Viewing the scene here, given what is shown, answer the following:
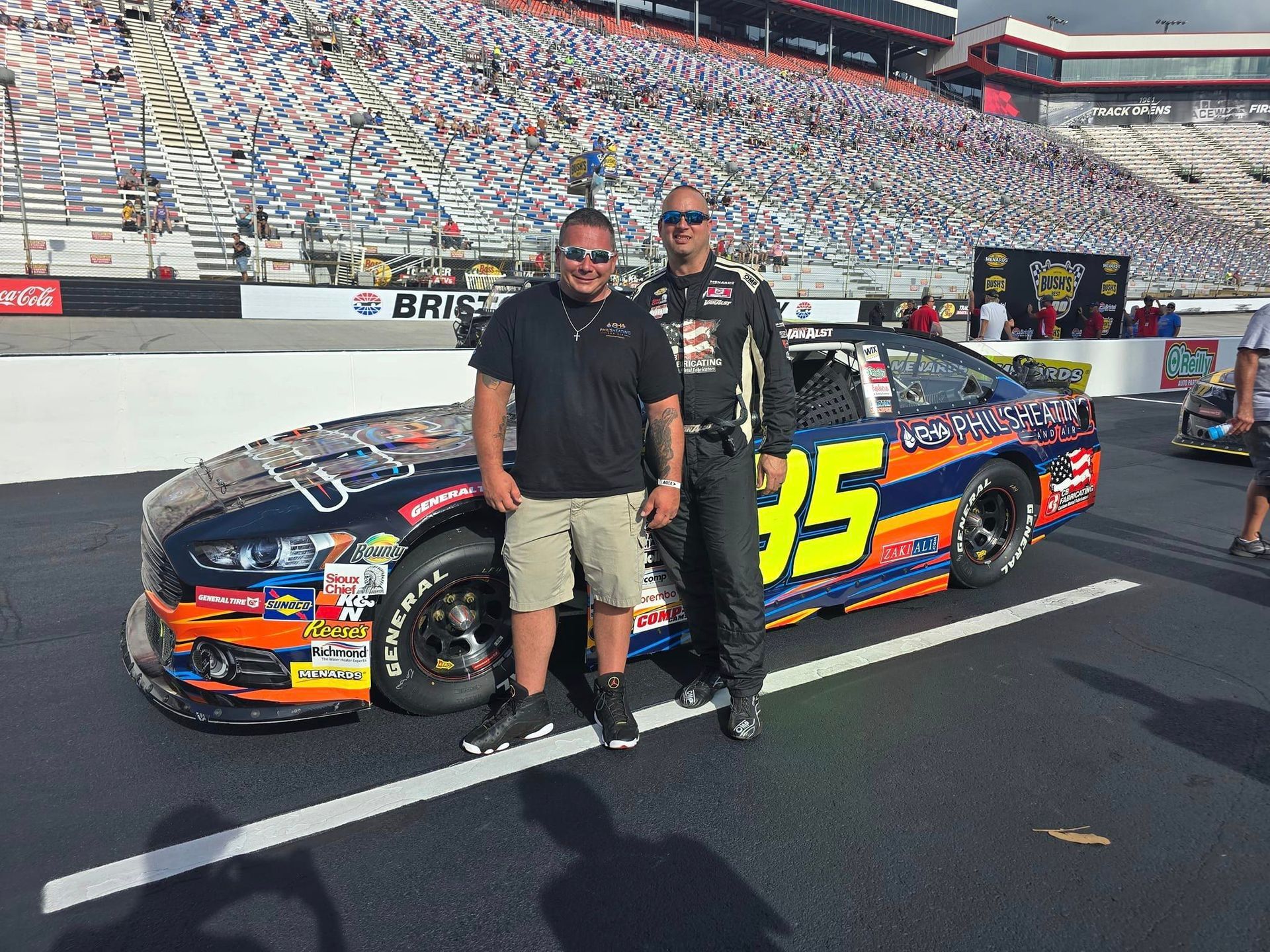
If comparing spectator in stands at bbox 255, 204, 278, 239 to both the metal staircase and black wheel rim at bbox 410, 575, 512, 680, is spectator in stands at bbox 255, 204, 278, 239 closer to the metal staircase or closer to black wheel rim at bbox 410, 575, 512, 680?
the metal staircase

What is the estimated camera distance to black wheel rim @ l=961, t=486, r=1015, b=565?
4414 millimetres

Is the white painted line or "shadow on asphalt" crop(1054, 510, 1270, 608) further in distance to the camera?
"shadow on asphalt" crop(1054, 510, 1270, 608)

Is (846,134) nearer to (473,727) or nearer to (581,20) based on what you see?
(581,20)

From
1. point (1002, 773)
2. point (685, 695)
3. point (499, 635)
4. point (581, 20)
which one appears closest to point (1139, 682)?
point (1002, 773)

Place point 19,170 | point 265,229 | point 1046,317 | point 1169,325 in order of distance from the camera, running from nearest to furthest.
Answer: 1. point 1046,317
2. point 1169,325
3. point 19,170
4. point 265,229

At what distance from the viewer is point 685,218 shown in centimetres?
288

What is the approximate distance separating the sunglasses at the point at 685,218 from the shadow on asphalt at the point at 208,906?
2.28m

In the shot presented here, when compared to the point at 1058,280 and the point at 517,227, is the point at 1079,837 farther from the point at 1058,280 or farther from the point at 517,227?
the point at 517,227

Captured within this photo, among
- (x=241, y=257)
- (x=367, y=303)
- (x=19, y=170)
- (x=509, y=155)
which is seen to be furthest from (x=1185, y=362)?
(x=509, y=155)

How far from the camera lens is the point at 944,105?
191ft

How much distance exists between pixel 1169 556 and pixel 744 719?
371cm

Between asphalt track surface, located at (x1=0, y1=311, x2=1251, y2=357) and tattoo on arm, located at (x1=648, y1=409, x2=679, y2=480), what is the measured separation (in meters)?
10.0

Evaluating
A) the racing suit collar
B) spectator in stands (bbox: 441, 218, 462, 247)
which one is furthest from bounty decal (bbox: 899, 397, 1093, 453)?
spectator in stands (bbox: 441, 218, 462, 247)

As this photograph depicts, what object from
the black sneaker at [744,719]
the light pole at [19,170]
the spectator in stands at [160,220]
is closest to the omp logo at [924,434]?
the black sneaker at [744,719]
